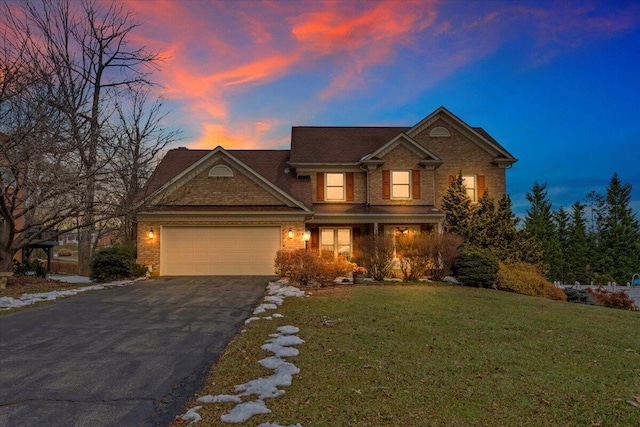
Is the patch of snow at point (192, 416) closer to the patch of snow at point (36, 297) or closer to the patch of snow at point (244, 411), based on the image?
the patch of snow at point (244, 411)

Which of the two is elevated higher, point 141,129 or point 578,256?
point 141,129

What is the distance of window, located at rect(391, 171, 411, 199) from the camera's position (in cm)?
2117

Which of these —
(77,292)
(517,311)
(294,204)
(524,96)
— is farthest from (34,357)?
(524,96)

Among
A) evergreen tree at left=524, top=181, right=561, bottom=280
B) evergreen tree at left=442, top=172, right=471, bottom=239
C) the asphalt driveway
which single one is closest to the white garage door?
the asphalt driveway

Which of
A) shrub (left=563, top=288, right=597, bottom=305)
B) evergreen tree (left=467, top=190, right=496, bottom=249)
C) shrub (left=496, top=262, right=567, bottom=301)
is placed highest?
evergreen tree (left=467, top=190, right=496, bottom=249)

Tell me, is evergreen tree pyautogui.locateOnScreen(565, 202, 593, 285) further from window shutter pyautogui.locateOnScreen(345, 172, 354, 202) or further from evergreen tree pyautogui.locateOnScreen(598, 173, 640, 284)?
window shutter pyautogui.locateOnScreen(345, 172, 354, 202)

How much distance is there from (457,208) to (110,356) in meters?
16.6

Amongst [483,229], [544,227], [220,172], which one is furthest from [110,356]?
[544,227]

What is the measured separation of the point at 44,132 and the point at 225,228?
25.8 ft

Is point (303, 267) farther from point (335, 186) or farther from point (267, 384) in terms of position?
point (267, 384)

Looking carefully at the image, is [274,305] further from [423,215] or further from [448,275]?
Result: [423,215]

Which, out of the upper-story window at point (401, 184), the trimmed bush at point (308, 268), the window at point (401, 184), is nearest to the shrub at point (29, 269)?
the trimmed bush at point (308, 268)

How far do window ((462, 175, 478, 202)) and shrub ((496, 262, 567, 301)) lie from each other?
652cm

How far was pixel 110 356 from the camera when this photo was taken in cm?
601
